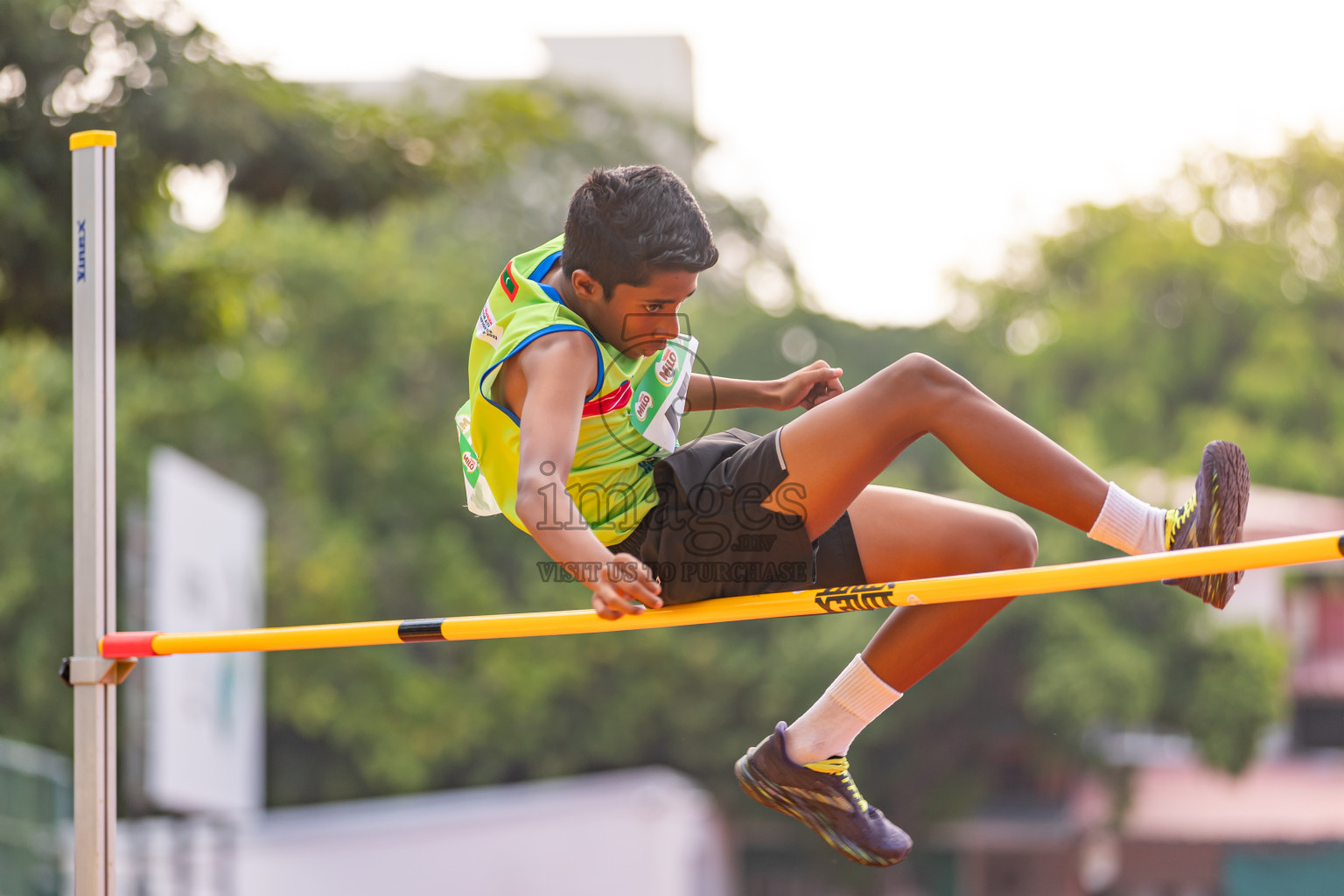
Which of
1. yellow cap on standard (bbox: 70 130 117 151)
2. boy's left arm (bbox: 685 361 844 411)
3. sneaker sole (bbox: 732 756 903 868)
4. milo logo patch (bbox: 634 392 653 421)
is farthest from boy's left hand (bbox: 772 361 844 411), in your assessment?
yellow cap on standard (bbox: 70 130 117 151)

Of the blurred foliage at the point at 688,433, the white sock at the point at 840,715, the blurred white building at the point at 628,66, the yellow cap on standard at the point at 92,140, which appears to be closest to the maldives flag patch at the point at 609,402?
the white sock at the point at 840,715

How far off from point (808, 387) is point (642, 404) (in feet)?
1.50

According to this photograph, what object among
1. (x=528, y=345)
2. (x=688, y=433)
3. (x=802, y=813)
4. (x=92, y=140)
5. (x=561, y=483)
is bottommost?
(x=802, y=813)

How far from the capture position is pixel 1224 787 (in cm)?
1603

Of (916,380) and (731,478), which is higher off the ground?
(916,380)

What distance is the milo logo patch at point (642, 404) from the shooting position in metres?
2.73

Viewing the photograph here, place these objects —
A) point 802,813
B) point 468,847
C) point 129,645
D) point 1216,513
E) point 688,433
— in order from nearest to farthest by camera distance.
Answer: point 1216,513
point 802,813
point 129,645
point 688,433
point 468,847

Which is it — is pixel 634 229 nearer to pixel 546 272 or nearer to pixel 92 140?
pixel 546 272

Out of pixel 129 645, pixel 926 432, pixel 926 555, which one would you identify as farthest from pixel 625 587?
pixel 129 645

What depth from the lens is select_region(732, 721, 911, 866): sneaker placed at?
287 centimetres

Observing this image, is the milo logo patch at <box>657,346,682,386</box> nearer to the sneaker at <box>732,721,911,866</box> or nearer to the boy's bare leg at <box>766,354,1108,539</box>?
the boy's bare leg at <box>766,354,1108,539</box>

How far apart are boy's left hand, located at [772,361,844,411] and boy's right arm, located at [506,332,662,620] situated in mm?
652

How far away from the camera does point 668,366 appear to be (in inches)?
111

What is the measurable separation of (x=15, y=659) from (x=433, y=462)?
5.86 metres
